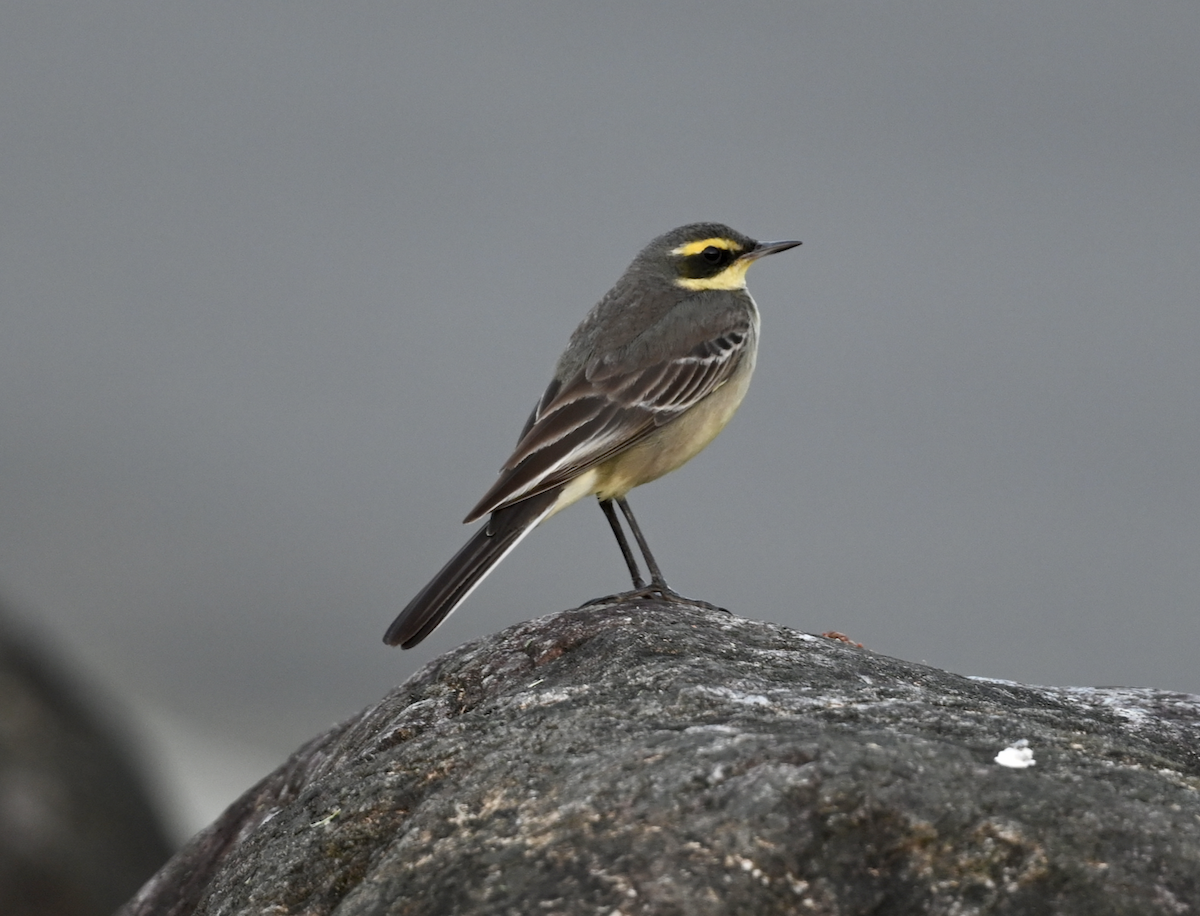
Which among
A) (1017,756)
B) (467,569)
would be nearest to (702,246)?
(467,569)

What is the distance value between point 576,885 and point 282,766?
295 centimetres

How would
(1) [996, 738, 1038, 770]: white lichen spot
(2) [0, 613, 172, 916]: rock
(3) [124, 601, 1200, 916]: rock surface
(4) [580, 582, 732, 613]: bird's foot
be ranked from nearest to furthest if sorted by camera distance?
(3) [124, 601, 1200, 916]: rock surface, (1) [996, 738, 1038, 770]: white lichen spot, (4) [580, 582, 732, 613]: bird's foot, (2) [0, 613, 172, 916]: rock

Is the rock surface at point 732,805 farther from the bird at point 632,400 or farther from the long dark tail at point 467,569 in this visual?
the bird at point 632,400

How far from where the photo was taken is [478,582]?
626 centimetres

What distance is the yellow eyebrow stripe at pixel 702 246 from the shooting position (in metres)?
8.41

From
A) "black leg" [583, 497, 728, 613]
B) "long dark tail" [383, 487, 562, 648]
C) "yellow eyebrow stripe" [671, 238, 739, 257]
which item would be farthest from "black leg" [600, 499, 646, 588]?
"yellow eyebrow stripe" [671, 238, 739, 257]

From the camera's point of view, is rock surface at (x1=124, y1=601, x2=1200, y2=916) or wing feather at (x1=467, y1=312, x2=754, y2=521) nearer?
rock surface at (x1=124, y1=601, x2=1200, y2=916)

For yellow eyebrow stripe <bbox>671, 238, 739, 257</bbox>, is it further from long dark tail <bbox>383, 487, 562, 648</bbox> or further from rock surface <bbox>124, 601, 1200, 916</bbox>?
rock surface <bbox>124, 601, 1200, 916</bbox>

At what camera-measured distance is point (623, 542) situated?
750 cm

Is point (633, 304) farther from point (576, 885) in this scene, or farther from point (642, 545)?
point (576, 885)

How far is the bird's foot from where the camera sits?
19.7 feet

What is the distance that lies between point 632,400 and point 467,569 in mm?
1460

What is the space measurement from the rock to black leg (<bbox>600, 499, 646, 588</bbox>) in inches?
173

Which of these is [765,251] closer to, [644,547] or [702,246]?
[702,246]
